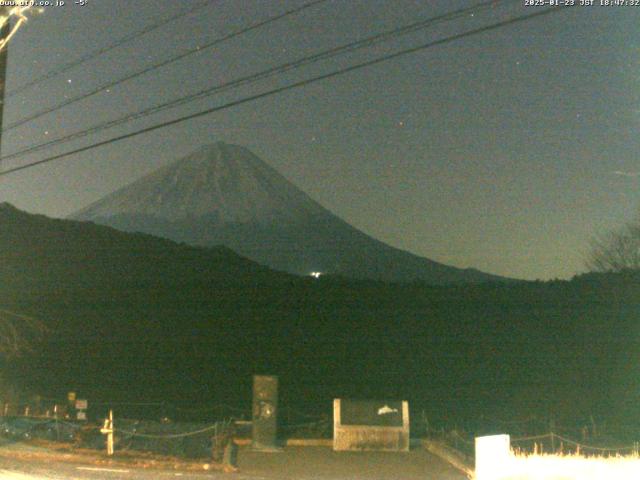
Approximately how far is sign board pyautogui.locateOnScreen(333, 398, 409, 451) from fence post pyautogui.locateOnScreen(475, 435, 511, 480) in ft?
24.2

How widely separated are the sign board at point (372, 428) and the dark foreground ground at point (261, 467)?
0.44m

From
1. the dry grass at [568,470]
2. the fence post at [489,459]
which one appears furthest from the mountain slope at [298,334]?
the fence post at [489,459]

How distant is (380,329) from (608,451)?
45.5m

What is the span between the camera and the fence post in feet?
50.0

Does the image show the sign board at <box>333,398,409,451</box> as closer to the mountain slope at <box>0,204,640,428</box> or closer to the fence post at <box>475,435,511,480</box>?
the fence post at <box>475,435,511,480</box>

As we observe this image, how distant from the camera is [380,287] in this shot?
7906cm

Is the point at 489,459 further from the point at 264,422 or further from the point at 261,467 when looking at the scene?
the point at 264,422

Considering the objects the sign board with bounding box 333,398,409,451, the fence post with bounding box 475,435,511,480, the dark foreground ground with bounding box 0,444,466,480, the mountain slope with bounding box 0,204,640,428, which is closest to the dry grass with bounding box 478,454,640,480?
the fence post with bounding box 475,435,511,480

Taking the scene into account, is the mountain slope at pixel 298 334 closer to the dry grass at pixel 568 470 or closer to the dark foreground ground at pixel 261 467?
the dark foreground ground at pixel 261 467

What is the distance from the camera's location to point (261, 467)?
64.2ft

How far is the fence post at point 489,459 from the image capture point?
1523 cm

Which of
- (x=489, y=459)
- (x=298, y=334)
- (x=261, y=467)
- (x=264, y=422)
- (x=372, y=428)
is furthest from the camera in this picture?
(x=298, y=334)

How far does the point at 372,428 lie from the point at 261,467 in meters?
4.43

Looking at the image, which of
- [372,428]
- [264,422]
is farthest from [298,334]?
[264,422]
